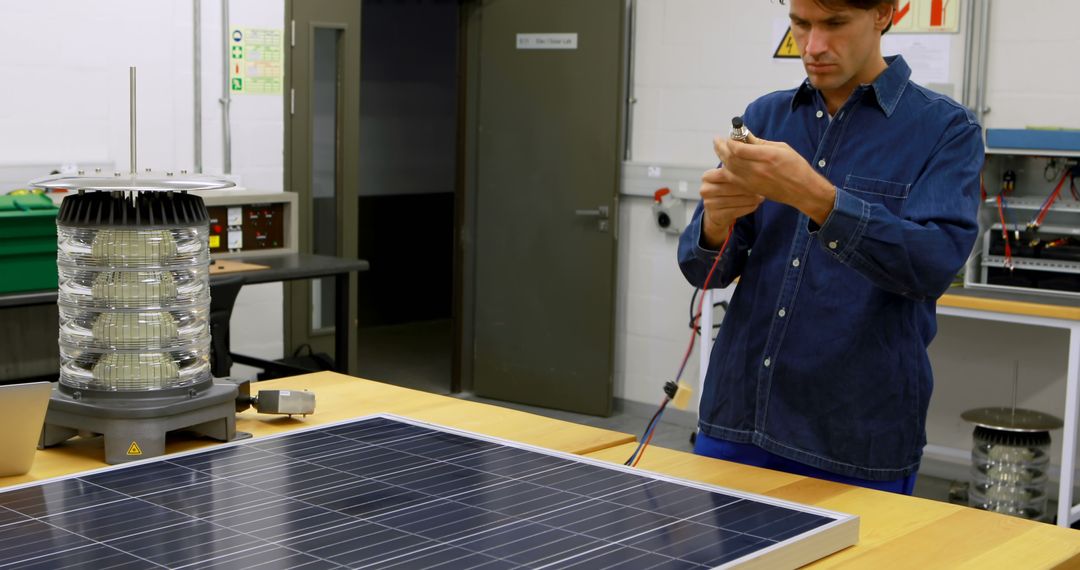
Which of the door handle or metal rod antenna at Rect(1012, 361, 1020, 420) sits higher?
the door handle

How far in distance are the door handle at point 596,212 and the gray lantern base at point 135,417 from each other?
12.8 feet

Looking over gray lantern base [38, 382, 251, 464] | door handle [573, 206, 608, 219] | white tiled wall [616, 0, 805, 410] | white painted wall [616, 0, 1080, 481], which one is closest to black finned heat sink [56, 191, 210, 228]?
→ gray lantern base [38, 382, 251, 464]

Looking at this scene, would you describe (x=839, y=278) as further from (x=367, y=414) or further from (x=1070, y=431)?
(x=1070, y=431)

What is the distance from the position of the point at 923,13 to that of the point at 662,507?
3.73 metres

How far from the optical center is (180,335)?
5.49 feet

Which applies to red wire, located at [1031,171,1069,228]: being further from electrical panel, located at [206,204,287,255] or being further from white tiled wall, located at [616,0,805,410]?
electrical panel, located at [206,204,287,255]

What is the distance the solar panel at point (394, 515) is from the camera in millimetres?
1233

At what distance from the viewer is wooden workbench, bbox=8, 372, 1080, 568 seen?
1.38 m

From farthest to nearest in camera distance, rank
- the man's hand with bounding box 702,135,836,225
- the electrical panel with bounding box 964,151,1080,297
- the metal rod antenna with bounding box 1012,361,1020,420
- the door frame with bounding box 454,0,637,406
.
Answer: the door frame with bounding box 454,0,637,406 → the metal rod antenna with bounding box 1012,361,1020,420 → the electrical panel with bounding box 964,151,1080,297 → the man's hand with bounding box 702,135,836,225

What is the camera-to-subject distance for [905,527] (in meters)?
1.47

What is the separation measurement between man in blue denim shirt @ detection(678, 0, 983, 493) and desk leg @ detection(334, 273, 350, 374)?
112 inches

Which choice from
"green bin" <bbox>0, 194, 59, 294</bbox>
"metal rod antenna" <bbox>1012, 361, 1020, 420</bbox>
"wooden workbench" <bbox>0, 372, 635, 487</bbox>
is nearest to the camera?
"wooden workbench" <bbox>0, 372, 635, 487</bbox>

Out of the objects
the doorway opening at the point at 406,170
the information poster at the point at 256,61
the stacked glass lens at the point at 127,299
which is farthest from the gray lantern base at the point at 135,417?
the doorway opening at the point at 406,170

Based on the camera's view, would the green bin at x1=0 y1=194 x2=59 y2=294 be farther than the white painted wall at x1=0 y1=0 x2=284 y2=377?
No
